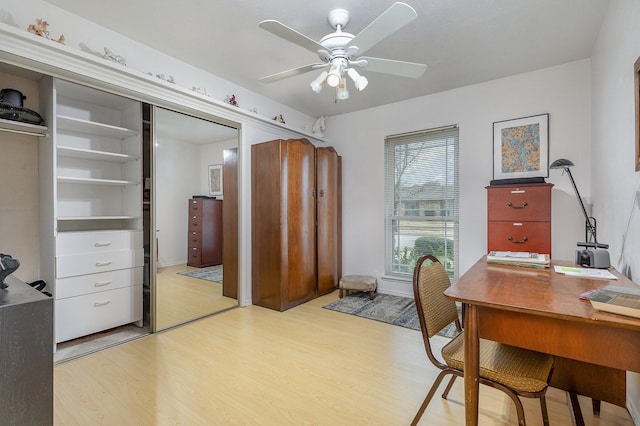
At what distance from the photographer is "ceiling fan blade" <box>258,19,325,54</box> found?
1641 mm

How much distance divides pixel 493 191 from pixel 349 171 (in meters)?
1.99

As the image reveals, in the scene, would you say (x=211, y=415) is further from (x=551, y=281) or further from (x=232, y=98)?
(x=232, y=98)

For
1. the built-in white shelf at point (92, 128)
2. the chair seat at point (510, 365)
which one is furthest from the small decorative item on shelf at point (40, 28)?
the chair seat at point (510, 365)

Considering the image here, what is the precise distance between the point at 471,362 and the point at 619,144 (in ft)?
5.78

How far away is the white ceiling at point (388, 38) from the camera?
2067mm

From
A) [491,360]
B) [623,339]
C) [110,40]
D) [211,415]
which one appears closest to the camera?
[623,339]

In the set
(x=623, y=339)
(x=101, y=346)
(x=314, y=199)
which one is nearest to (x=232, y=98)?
(x=314, y=199)

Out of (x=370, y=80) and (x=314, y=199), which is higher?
(x=370, y=80)

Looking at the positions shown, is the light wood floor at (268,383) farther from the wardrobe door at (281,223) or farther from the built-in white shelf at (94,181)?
the built-in white shelf at (94,181)

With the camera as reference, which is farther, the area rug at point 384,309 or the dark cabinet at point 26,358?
the area rug at point 384,309

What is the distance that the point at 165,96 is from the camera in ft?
8.66

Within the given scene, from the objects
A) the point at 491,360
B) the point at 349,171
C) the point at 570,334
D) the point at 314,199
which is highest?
the point at 349,171

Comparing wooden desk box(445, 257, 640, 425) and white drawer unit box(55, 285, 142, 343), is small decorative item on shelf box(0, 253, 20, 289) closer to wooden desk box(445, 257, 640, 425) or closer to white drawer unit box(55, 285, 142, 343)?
wooden desk box(445, 257, 640, 425)

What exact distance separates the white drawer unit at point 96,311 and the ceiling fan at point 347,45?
227 centimetres
